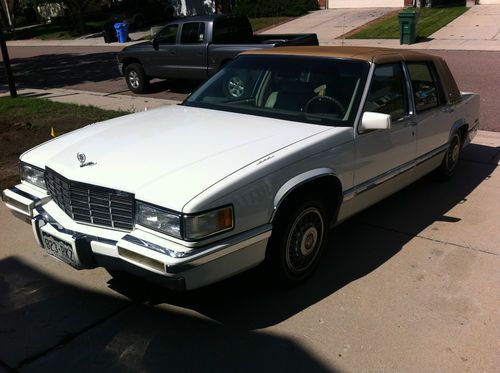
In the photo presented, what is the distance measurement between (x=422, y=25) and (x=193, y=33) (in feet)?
41.4

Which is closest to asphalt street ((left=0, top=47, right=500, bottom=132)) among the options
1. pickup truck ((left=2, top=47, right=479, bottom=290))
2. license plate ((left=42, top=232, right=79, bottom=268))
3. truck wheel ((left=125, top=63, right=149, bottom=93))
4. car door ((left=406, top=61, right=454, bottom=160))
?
truck wheel ((left=125, top=63, right=149, bottom=93))

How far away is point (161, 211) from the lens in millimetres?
2896

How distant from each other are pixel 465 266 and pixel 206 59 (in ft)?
26.6

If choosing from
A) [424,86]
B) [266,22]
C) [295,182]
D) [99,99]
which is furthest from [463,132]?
[266,22]

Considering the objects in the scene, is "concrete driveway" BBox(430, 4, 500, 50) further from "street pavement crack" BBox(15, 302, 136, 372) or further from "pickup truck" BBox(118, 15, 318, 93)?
"street pavement crack" BBox(15, 302, 136, 372)

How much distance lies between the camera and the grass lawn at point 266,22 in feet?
82.3

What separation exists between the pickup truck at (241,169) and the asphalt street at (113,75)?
15.1 feet

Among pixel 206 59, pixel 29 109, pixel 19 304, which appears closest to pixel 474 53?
pixel 206 59

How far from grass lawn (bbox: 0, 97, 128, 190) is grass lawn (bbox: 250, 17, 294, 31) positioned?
15925 millimetres

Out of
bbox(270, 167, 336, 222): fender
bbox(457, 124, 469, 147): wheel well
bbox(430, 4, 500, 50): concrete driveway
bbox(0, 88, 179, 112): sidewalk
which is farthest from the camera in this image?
bbox(430, 4, 500, 50): concrete driveway

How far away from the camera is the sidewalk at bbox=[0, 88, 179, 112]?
10284 millimetres

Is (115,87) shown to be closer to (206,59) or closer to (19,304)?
(206,59)

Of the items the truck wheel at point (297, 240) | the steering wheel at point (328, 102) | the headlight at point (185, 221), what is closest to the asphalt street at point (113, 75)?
the steering wheel at point (328, 102)

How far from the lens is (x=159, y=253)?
2836mm
